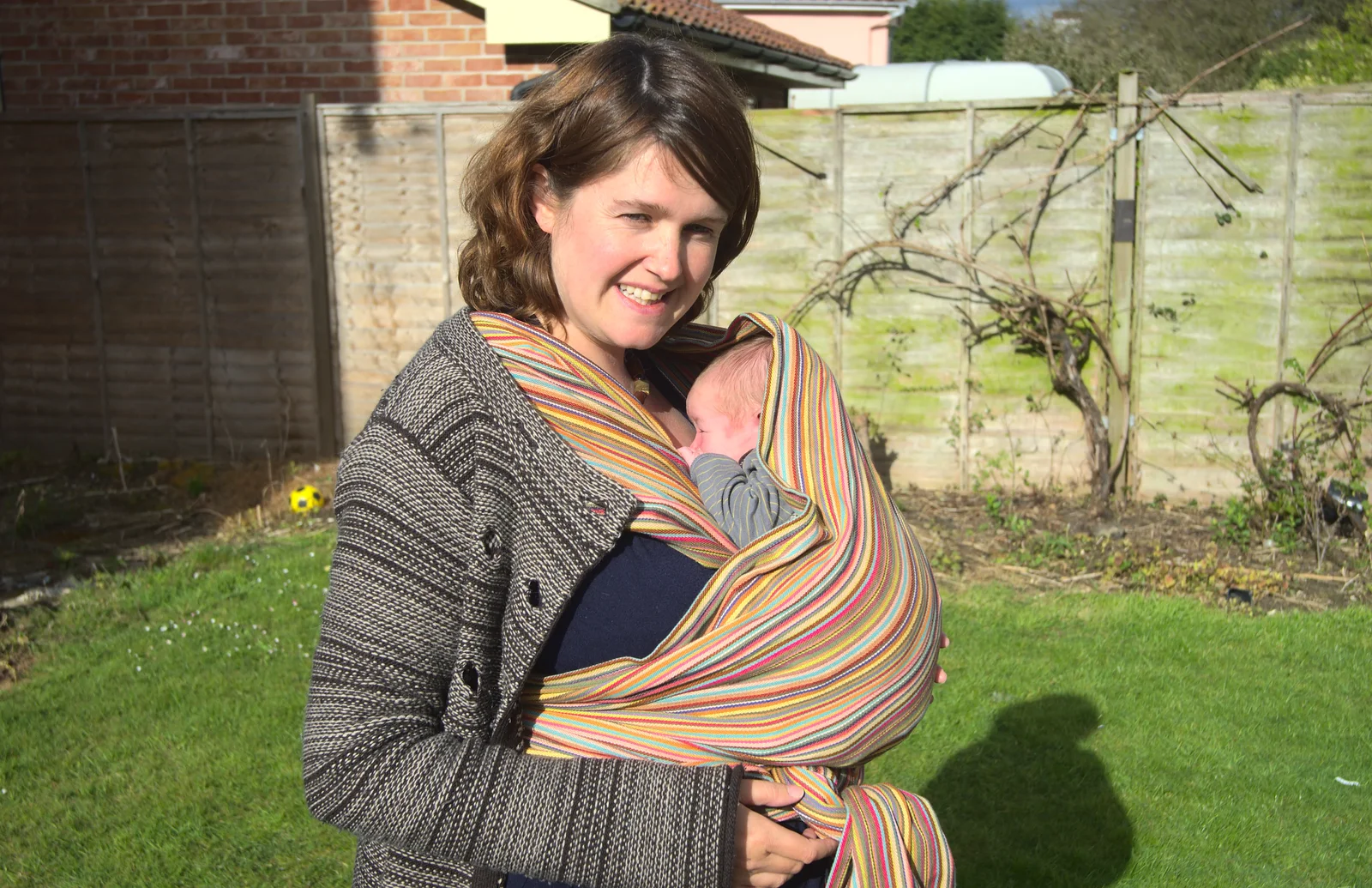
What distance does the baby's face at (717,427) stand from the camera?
195cm

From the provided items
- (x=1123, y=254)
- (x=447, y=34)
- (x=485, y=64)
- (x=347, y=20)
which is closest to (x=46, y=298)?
(x=347, y=20)

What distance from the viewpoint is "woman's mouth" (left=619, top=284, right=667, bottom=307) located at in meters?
1.64

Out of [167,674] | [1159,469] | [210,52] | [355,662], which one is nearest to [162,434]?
[210,52]

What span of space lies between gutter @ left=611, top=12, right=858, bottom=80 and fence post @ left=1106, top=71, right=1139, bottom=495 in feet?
8.71

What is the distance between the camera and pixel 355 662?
4.58 feet

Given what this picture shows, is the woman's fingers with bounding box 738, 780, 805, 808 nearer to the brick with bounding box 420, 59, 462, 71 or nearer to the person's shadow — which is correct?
the person's shadow

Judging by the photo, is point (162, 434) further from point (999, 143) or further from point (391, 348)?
point (999, 143)

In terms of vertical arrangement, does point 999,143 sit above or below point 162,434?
above

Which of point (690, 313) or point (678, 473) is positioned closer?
point (678, 473)

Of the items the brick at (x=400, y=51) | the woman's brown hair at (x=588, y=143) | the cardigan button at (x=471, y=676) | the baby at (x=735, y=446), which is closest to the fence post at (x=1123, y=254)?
the brick at (x=400, y=51)

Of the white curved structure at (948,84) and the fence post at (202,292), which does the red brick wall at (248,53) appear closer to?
the fence post at (202,292)

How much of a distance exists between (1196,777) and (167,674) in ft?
13.2

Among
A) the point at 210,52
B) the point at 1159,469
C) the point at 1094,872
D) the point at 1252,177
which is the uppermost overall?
the point at 210,52

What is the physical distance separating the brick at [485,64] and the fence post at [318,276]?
→ 1131 mm
